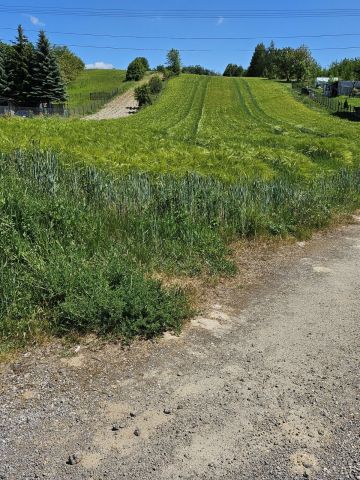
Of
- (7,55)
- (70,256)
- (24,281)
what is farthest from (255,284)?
(7,55)

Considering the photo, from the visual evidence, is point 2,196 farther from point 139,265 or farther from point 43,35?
point 43,35

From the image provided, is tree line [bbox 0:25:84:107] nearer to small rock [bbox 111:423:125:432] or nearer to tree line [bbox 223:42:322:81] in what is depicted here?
tree line [bbox 223:42:322:81]

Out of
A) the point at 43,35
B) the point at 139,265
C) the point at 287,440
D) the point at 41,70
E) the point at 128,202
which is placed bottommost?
the point at 287,440

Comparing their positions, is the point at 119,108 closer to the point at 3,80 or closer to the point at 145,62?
the point at 3,80

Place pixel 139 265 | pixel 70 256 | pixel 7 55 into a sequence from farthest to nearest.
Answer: pixel 7 55, pixel 139 265, pixel 70 256

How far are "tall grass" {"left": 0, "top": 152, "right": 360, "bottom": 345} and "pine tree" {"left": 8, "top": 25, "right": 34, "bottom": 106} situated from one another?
5187cm

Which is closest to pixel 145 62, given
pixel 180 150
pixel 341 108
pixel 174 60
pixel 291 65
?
pixel 174 60

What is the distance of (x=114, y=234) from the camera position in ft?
20.4

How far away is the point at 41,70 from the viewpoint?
53688 millimetres

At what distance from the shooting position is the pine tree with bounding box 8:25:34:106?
55.2 meters

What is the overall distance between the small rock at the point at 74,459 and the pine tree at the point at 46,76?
5608 centimetres

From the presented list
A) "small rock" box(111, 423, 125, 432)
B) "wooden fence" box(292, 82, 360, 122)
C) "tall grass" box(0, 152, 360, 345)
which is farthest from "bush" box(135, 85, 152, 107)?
"small rock" box(111, 423, 125, 432)

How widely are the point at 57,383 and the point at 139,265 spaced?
2121mm

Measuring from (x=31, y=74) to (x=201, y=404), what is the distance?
190ft
